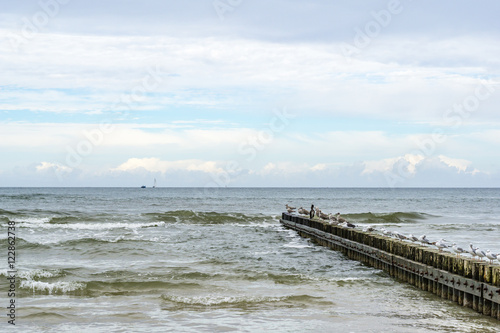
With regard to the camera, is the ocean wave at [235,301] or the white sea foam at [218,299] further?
the white sea foam at [218,299]

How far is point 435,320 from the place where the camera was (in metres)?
11.0

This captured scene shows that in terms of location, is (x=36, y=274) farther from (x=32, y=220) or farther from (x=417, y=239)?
(x=32, y=220)

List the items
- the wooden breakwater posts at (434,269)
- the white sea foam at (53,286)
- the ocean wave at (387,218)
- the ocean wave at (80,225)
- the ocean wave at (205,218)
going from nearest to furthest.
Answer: the wooden breakwater posts at (434,269) → the white sea foam at (53,286) → the ocean wave at (80,225) → the ocean wave at (205,218) → the ocean wave at (387,218)

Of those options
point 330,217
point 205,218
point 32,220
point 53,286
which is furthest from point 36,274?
point 205,218

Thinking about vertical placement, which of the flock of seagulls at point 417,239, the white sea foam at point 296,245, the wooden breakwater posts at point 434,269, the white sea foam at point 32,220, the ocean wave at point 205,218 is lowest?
the white sea foam at point 32,220

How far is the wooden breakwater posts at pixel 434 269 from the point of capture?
11.0 meters

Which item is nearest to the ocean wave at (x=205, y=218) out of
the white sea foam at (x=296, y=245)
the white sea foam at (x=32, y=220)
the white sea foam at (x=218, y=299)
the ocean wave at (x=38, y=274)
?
the white sea foam at (x=32, y=220)

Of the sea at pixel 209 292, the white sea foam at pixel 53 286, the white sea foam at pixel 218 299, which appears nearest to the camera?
the sea at pixel 209 292

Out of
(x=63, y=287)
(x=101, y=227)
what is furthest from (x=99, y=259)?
(x=101, y=227)

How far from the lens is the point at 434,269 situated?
13281 millimetres

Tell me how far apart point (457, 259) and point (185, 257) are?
10.7 m

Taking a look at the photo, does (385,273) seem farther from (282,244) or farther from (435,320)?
(282,244)

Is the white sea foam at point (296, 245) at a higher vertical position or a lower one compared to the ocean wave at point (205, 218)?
higher

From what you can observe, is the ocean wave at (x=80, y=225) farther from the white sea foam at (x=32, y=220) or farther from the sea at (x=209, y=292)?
the sea at (x=209, y=292)
